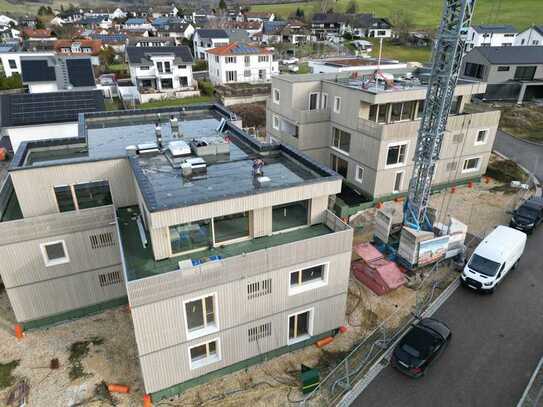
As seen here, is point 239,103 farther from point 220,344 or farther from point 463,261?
point 220,344

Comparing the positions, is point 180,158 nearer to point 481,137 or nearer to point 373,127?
point 373,127

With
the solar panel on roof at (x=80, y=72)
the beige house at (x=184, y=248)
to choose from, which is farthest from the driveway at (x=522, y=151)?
the solar panel on roof at (x=80, y=72)

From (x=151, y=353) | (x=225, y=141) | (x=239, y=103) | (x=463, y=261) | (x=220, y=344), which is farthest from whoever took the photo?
(x=239, y=103)

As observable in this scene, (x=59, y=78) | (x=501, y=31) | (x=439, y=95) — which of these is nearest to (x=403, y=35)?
(x=501, y=31)

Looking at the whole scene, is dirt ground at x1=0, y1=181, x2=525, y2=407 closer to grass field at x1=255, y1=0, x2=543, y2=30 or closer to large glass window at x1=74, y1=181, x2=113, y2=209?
large glass window at x1=74, y1=181, x2=113, y2=209

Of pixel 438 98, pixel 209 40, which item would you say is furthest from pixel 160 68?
pixel 438 98

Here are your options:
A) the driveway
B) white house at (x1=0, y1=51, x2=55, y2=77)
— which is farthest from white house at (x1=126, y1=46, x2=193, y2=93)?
the driveway
